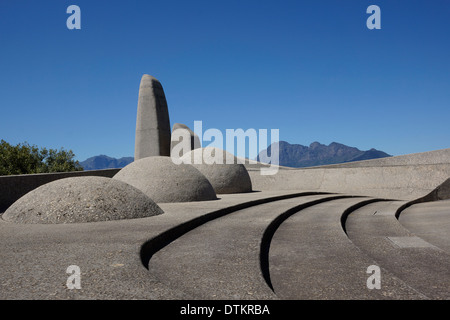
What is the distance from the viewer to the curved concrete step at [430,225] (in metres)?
8.15

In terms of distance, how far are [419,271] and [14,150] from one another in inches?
1343

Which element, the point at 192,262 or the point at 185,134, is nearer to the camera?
the point at 192,262

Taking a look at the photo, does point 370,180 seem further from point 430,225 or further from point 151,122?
point 151,122

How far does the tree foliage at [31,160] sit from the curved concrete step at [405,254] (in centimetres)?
3049

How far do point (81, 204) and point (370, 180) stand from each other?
17.5 meters

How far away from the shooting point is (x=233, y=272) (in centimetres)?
413

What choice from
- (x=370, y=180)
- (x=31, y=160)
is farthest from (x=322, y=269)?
(x=31, y=160)

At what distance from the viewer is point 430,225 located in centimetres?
1006

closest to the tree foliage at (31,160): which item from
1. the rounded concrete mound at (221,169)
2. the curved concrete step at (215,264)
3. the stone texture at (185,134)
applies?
the stone texture at (185,134)

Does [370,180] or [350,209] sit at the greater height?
[370,180]

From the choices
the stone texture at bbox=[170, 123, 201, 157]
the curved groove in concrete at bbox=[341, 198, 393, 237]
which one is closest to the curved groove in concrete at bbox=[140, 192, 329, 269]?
the curved groove in concrete at bbox=[341, 198, 393, 237]

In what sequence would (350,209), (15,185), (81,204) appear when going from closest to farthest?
1. (81,204)
2. (350,209)
3. (15,185)
